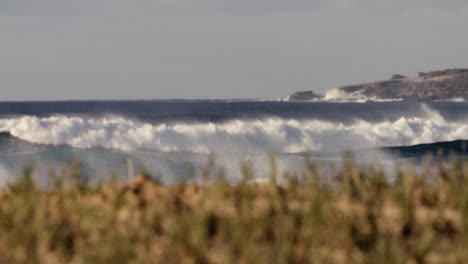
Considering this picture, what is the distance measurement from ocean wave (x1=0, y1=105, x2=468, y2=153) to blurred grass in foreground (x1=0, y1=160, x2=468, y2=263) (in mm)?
21257

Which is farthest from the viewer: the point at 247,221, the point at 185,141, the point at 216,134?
the point at 216,134

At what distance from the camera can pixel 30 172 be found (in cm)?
653

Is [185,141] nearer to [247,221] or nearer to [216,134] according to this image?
[216,134]

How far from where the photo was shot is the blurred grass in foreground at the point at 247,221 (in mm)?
4953

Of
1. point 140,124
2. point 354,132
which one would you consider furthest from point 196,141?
point 354,132

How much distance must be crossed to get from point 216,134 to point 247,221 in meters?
27.3

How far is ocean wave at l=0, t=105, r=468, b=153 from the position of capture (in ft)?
99.0

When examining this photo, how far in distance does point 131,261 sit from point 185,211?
0.92 meters

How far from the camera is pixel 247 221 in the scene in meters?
5.42

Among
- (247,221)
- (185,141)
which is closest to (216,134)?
(185,141)

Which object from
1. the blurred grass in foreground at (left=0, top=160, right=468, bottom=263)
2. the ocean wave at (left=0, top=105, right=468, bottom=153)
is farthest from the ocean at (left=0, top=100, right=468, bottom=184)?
the blurred grass in foreground at (left=0, top=160, right=468, bottom=263)

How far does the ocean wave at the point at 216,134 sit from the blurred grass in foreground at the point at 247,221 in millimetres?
21257

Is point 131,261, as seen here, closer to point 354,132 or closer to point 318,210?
point 318,210

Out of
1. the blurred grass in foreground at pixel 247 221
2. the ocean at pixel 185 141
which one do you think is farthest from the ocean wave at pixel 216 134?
the blurred grass in foreground at pixel 247 221
